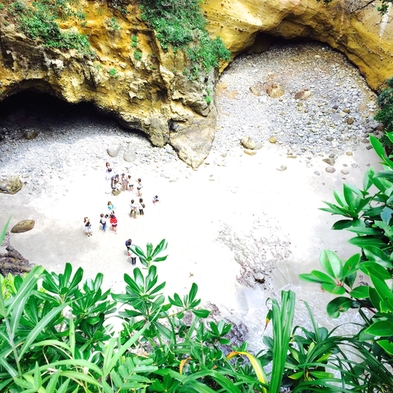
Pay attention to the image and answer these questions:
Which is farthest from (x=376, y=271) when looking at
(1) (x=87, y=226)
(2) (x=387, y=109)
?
(2) (x=387, y=109)

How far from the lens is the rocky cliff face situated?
10750 mm

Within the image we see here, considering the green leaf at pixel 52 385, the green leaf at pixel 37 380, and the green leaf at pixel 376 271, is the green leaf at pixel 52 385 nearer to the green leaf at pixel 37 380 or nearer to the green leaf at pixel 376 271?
the green leaf at pixel 37 380

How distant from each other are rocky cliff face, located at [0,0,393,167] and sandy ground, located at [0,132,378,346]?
188cm

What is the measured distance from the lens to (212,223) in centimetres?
1070

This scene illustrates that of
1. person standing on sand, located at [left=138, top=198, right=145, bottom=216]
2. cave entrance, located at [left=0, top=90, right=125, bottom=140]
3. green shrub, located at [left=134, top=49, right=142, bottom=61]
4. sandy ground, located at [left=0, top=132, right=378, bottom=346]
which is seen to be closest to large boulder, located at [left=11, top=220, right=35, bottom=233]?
sandy ground, located at [left=0, top=132, right=378, bottom=346]

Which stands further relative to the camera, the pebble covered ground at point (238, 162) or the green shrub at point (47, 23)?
the green shrub at point (47, 23)

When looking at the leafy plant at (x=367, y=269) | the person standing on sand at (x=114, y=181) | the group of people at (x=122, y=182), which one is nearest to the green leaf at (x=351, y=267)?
the leafy plant at (x=367, y=269)

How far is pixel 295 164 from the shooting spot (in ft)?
40.8

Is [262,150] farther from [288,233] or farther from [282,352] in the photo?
[282,352]

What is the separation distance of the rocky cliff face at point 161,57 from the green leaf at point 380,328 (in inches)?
435

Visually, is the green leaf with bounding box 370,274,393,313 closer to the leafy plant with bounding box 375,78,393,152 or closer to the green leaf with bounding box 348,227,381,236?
the green leaf with bounding box 348,227,381,236

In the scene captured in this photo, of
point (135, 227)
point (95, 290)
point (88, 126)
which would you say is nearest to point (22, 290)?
point (95, 290)

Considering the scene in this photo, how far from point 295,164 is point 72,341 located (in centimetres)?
1163

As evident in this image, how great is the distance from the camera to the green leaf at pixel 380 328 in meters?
1.52
